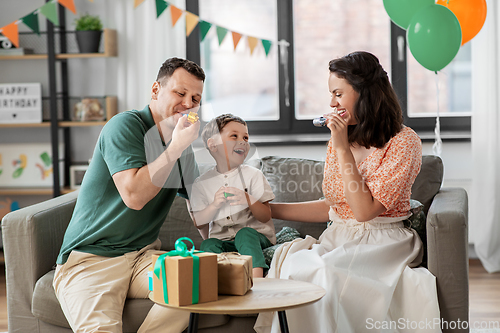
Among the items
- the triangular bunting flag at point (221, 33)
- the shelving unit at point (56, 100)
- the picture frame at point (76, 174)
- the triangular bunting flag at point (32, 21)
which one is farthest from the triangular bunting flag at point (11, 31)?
the triangular bunting flag at point (221, 33)

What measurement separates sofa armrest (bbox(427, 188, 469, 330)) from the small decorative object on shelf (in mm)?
2289

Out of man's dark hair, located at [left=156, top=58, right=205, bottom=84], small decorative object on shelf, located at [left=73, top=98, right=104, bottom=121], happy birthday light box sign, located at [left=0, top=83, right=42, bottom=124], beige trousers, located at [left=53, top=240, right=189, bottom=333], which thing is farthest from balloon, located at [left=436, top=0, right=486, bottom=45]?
happy birthday light box sign, located at [left=0, top=83, right=42, bottom=124]

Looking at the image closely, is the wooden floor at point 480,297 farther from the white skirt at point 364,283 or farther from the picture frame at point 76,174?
the white skirt at point 364,283

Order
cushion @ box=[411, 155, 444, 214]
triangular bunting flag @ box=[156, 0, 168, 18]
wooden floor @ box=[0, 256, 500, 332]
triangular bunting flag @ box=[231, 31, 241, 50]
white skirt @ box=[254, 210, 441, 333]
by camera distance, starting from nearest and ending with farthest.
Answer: white skirt @ box=[254, 210, 441, 333] → cushion @ box=[411, 155, 444, 214] → wooden floor @ box=[0, 256, 500, 332] → triangular bunting flag @ box=[156, 0, 168, 18] → triangular bunting flag @ box=[231, 31, 241, 50]

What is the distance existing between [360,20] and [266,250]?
6.65 feet

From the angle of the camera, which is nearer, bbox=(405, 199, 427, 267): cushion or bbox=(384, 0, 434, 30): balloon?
bbox=(405, 199, 427, 267): cushion

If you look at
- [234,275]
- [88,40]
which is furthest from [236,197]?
[88,40]

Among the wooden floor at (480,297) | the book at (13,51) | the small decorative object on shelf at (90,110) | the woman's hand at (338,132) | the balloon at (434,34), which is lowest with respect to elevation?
the wooden floor at (480,297)

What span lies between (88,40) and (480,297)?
8.80 feet

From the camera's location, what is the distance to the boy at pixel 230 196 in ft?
5.95

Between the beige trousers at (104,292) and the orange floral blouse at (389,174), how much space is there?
664 mm

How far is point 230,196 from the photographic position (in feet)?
5.87

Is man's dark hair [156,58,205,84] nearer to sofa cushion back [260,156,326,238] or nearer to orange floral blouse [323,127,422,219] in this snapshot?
orange floral blouse [323,127,422,219]

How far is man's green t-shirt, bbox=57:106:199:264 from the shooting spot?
64.6 inches
